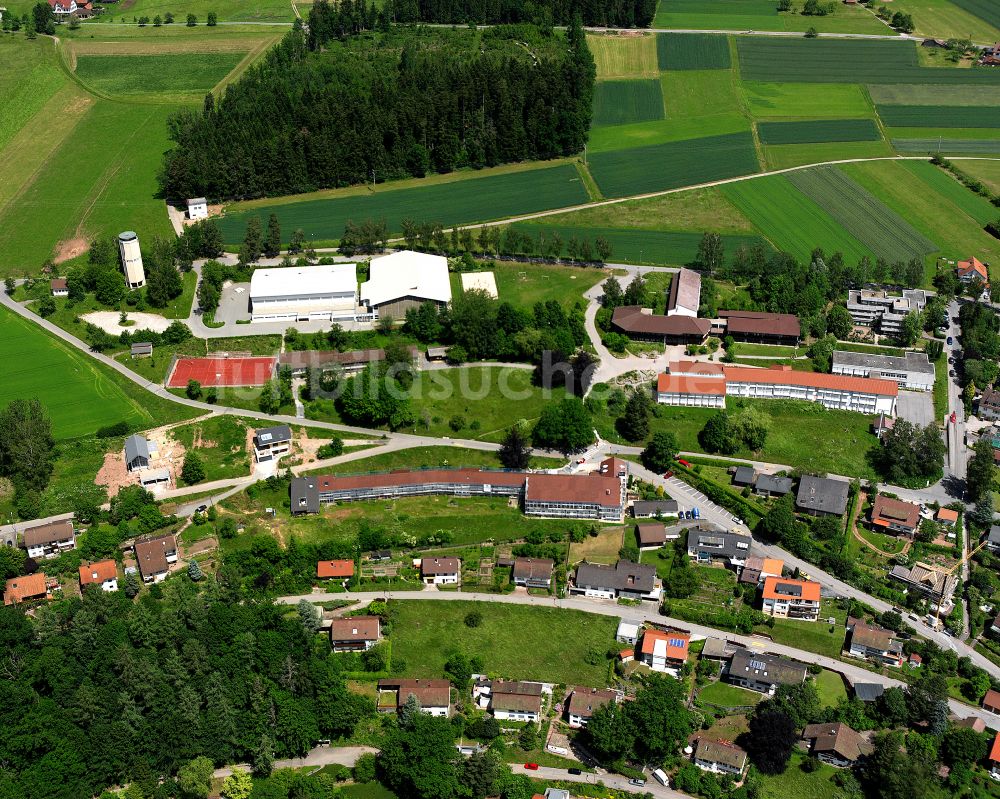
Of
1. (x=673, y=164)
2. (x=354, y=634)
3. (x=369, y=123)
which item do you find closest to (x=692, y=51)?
(x=673, y=164)

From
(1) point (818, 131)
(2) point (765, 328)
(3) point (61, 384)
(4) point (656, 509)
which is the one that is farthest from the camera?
(1) point (818, 131)

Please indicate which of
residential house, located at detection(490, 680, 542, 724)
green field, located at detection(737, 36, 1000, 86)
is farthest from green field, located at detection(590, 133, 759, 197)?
residential house, located at detection(490, 680, 542, 724)

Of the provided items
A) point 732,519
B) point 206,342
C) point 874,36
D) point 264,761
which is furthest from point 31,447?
point 874,36

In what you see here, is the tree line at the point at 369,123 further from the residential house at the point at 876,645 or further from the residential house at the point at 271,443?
the residential house at the point at 876,645

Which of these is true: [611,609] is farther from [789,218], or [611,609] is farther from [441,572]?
[789,218]

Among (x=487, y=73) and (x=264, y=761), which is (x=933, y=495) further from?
(x=487, y=73)

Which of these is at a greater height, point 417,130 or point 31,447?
point 417,130
